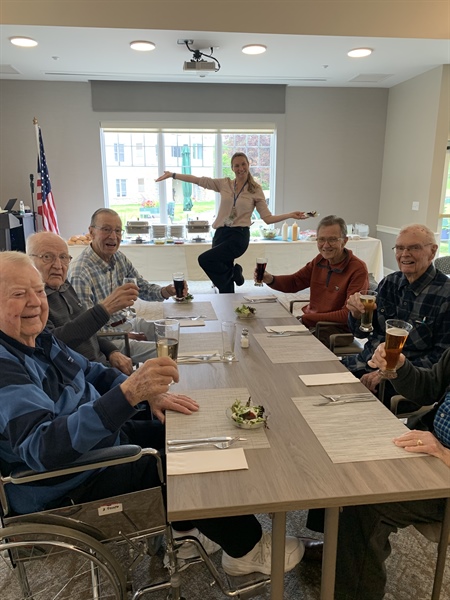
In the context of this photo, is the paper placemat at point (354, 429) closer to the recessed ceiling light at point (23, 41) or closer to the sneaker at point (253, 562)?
the sneaker at point (253, 562)

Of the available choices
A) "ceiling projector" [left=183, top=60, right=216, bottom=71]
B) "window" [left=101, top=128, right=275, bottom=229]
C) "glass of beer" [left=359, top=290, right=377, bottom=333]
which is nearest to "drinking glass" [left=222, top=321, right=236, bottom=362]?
"glass of beer" [left=359, top=290, right=377, bottom=333]

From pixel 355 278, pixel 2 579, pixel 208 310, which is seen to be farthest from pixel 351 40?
pixel 2 579

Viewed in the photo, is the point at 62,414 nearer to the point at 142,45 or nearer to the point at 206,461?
the point at 206,461

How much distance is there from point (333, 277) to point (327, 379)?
1313mm

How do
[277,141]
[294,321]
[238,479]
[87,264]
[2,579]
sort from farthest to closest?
1. [277,141]
2. [87,264]
3. [294,321]
4. [2,579]
5. [238,479]

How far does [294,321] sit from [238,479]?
1439 millimetres

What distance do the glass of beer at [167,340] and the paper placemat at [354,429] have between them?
46 centimetres

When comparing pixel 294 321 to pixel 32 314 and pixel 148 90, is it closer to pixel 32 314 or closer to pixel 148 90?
pixel 32 314

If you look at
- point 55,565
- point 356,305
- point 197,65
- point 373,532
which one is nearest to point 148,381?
point 373,532

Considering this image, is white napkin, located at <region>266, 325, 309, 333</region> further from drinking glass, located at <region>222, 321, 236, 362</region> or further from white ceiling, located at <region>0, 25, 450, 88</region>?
white ceiling, located at <region>0, 25, 450, 88</region>

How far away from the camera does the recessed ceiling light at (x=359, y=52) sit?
4645 mm

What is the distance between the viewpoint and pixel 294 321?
8.05ft

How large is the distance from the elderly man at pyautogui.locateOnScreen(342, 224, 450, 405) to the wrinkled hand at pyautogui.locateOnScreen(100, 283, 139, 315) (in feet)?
3.69

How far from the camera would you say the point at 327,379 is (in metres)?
1.67
